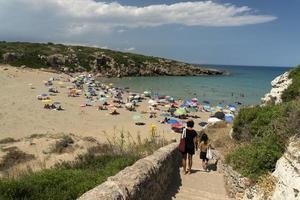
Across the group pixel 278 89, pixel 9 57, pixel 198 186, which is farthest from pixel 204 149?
pixel 9 57

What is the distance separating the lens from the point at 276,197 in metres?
6.16

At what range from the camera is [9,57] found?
2712 inches

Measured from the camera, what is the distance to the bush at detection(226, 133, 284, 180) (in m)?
7.99

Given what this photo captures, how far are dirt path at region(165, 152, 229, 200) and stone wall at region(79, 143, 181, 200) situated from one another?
31 cm

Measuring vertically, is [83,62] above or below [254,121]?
below

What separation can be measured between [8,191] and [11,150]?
382 inches

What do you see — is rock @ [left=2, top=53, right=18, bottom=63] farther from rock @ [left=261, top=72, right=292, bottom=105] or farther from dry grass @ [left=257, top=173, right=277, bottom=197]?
dry grass @ [left=257, top=173, right=277, bottom=197]

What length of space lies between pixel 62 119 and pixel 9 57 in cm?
4735

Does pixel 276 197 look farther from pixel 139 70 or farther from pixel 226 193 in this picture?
pixel 139 70

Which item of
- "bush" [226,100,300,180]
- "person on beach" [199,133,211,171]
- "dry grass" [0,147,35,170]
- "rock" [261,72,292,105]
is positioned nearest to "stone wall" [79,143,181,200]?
"bush" [226,100,300,180]

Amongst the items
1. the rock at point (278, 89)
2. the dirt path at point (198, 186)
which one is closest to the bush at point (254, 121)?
the dirt path at point (198, 186)

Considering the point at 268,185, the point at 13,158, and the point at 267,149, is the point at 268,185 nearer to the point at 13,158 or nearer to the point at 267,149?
the point at 267,149

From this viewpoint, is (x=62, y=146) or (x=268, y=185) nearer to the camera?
(x=268, y=185)

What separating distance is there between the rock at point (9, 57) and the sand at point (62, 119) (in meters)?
29.0
